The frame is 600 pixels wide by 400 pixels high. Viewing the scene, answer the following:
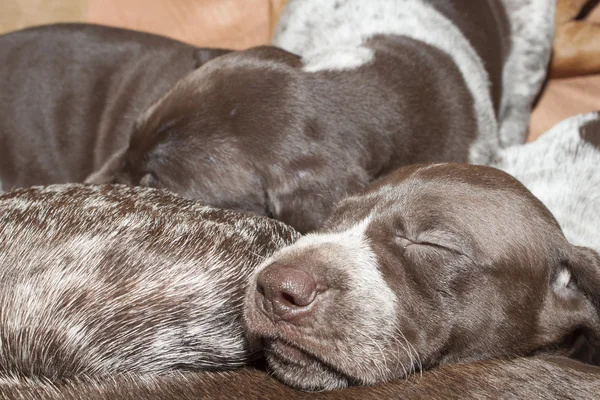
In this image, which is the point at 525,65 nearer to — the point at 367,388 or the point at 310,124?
the point at 310,124

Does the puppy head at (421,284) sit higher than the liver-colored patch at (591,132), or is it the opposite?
the puppy head at (421,284)

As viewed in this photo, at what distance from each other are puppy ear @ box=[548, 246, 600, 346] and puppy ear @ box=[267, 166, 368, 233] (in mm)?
773

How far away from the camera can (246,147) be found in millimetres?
2727

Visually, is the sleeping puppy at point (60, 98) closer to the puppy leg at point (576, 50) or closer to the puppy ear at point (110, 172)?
the puppy ear at point (110, 172)

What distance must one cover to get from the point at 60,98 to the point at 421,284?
2.49m

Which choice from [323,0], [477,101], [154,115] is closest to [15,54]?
[154,115]

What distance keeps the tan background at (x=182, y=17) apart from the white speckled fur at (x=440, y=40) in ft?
1.04

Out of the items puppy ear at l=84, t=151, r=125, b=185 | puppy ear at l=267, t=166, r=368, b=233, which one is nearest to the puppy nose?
puppy ear at l=267, t=166, r=368, b=233

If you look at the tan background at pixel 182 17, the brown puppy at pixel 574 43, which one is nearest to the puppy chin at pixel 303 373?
the tan background at pixel 182 17

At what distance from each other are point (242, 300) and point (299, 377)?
13.5 inches

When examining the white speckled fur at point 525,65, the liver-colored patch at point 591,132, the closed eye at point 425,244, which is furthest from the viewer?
the white speckled fur at point 525,65

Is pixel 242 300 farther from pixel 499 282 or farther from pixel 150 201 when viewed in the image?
pixel 499 282

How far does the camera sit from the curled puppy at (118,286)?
2.06 m

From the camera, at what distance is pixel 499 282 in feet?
7.14
